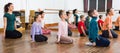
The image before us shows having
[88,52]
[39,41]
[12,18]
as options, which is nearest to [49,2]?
[12,18]

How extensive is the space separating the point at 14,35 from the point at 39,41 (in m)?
1.16

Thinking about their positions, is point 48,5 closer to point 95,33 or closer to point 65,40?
point 65,40

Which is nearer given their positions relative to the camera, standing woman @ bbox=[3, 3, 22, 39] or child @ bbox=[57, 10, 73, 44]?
child @ bbox=[57, 10, 73, 44]

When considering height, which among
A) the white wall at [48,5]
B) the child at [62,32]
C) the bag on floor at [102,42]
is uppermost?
the white wall at [48,5]

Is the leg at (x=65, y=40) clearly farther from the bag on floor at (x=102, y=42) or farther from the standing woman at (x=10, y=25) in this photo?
the standing woman at (x=10, y=25)

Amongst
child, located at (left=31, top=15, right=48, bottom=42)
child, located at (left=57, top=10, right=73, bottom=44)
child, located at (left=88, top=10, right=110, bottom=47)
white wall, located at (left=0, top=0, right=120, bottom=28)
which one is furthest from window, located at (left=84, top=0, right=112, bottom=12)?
child, located at (left=88, top=10, right=110, bottom=47)

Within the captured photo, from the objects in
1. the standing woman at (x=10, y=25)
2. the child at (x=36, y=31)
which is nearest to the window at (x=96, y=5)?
the standing woman at (x=10, y=25)

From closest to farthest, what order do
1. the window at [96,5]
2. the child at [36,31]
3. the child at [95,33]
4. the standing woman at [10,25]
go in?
the child at [95,33] < the child at [36,31] < the standing woman at [10,25] < the window at [96,5]

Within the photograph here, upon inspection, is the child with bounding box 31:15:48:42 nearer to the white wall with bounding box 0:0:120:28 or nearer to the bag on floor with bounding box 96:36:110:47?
the bag on floor with bounding box 96:36:110:47

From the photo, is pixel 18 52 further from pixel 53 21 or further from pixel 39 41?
pixel 53 21

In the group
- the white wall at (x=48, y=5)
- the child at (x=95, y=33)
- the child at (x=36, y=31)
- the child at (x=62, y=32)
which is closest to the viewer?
the child at (x=95, y=33)

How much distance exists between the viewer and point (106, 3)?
15094 mm

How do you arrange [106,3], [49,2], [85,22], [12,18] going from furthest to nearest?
[106,3]
[49,2]
[85,22]
[12,18]

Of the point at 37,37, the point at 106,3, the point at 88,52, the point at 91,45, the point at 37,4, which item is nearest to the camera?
the point at 88,52
